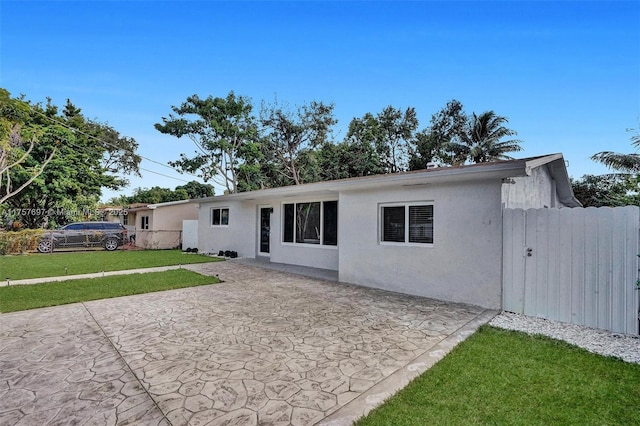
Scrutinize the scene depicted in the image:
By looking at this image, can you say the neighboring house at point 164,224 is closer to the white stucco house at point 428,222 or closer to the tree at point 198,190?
the white stucco house at point 428,222

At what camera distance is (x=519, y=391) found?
10.1ft

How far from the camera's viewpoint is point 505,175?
5617 mm

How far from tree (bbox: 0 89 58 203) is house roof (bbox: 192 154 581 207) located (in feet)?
42.4

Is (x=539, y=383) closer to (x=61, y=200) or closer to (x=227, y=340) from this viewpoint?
(x=227, y=340)

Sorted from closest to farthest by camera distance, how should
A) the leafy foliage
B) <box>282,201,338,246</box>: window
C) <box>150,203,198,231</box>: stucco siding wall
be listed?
1. <box>282,201,338,246</box>: window
2. <box>150,203,198,231</box>: stucco siding wall
3. the leafy foliage

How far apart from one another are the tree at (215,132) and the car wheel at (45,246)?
10.8 metres

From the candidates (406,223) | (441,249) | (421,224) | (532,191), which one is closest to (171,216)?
(406,223)

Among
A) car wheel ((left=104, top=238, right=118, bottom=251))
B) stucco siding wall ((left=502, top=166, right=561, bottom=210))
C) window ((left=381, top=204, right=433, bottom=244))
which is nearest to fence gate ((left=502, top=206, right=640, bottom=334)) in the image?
stucco siding wall ((left=502, top=166, right=561, bottom=210))

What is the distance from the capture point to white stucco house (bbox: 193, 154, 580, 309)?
6.04 metres

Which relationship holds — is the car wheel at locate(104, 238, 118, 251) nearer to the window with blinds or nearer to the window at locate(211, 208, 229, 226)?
the window at locate(211, 208, 229, 226)

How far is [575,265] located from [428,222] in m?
2.71

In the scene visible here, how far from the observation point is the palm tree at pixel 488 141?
868 inches

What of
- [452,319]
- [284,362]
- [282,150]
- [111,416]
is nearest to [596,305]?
[452,319]

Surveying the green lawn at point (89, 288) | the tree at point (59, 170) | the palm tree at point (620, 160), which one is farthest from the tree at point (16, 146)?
the palm tree at point (620, 160)
